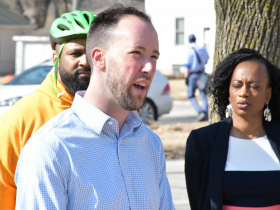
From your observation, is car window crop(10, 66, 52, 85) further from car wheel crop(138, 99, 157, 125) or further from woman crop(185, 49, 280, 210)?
woman crop(185, 49, 280, 210)

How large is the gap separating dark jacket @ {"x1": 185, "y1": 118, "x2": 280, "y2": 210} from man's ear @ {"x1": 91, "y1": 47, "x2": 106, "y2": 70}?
4.85 ft

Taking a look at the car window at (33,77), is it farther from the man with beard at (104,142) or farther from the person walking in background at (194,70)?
the man with beard at (104,142)

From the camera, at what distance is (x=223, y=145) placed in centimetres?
306

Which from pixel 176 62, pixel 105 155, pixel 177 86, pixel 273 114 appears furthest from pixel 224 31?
pixel 176 62

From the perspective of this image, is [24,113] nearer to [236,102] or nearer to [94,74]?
[94,74]

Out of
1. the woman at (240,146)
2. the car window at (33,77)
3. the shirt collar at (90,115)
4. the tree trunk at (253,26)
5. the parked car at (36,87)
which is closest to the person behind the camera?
the shirt collar at (90,115)

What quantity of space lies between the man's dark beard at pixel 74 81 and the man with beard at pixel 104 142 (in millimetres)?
543

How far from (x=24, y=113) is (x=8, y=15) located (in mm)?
39754

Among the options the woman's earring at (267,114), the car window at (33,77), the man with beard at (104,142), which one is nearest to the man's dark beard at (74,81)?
the man with beard at (104,142)

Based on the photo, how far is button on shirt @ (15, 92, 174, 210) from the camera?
→ 155cm

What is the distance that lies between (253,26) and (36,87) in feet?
17.4

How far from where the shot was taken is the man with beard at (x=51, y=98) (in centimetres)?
218

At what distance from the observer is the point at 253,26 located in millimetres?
4074

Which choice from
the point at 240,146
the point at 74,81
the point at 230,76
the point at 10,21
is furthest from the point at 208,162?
the point at 10,21
